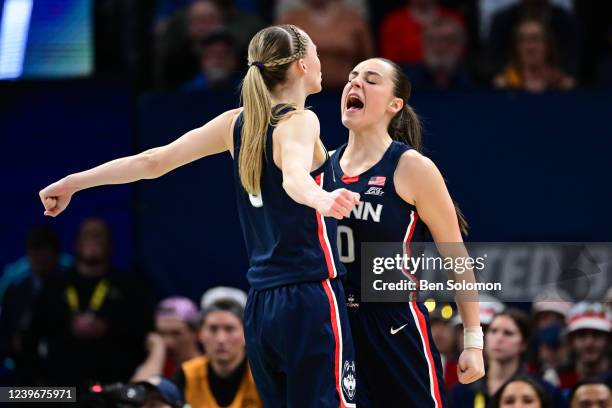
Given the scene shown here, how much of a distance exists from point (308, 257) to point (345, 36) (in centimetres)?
581

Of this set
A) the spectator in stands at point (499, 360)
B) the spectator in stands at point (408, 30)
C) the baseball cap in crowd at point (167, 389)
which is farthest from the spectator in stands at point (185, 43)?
the spectator in stands at point (499, 360)

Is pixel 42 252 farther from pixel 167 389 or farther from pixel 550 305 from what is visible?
pixel 550 305

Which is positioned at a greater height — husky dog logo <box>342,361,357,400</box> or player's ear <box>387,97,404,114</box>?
player's ear <box>387,97,404,114</box>

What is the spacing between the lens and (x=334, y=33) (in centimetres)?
1120

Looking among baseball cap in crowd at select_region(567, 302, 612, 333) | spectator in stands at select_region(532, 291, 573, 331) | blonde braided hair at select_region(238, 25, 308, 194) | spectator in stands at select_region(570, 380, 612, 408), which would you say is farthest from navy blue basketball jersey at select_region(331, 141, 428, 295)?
spectator in stands at select_region(532, 291, 573, 331)

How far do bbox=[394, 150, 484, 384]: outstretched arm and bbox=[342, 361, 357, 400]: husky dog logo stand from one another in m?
0.75

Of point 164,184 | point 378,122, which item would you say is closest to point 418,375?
point 378,122

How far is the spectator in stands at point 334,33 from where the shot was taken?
11.1 meters

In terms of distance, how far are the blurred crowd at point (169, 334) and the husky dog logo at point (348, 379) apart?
2.78 metres

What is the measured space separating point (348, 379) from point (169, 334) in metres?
4.49

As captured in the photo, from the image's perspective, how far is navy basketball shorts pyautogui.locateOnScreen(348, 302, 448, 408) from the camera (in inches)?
249

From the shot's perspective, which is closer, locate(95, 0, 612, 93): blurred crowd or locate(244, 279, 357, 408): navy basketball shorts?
locate(244, 279, 357, 408): navy basketball shorts

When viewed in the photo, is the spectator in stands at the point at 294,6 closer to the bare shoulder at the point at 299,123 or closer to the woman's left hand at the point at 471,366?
the woman's left hand at the point at 471,366

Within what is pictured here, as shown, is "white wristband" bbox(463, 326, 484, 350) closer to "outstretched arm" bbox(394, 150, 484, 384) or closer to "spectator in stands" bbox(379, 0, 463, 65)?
"outstretched arm" bbox(394, 150, 484, 384)
